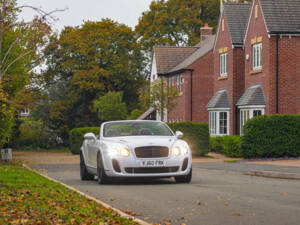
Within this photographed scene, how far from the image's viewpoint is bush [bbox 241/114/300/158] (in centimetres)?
2716

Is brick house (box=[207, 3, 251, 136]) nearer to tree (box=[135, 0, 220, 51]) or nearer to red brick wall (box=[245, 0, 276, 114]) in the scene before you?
red brick wall (box=[245, 0, 276, 114])

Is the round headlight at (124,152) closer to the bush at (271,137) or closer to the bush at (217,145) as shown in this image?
the bush at (271,137)

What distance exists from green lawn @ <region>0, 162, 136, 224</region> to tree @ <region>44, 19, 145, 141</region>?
46.3m

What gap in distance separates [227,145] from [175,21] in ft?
113

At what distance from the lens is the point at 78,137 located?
4531 centimetres

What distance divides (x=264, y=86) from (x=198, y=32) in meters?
33.5

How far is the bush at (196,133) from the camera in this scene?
1293 inches

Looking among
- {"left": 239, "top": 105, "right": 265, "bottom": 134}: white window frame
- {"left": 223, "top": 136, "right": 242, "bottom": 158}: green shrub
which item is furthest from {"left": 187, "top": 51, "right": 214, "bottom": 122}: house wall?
{"left": 223, "top": 136, "right": 242, "bottom": 158}: green shrub

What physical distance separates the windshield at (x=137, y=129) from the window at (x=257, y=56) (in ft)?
66.0

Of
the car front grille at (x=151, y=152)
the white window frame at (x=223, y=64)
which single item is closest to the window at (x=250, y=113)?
the white window frame at (x=223, y=64)

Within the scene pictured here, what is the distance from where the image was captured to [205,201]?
10625 millimetres

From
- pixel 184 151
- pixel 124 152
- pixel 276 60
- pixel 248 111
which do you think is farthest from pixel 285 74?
pixel 124 152

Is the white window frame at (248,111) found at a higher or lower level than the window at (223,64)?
lower

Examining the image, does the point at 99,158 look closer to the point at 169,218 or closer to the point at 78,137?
the point at 169,218
